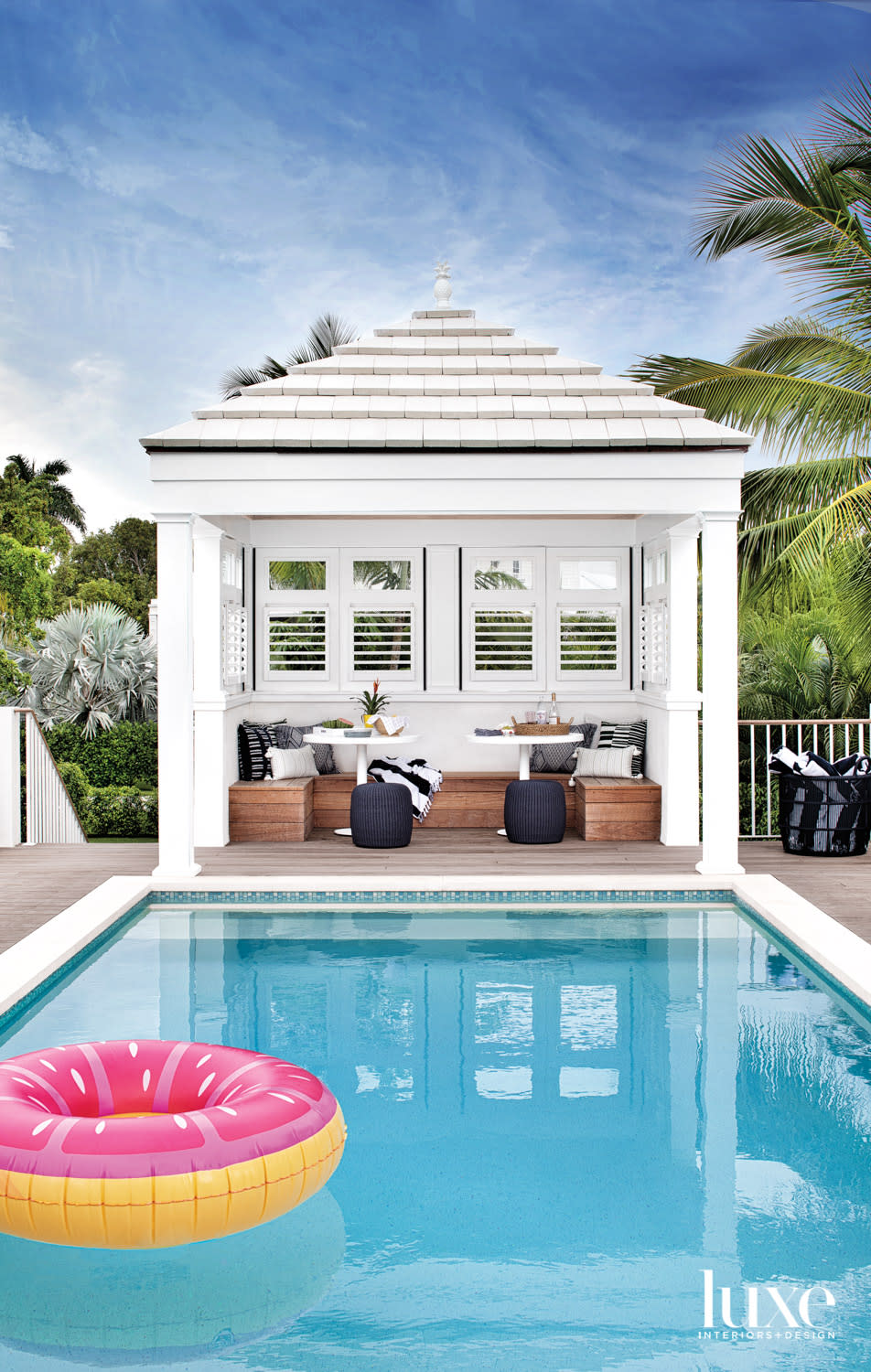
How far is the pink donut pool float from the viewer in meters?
3.81

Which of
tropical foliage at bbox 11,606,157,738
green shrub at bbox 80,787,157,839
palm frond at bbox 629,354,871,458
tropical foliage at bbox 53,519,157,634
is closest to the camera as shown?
palm frond at bbox 629,354,871,458

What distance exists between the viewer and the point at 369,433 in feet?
30.3

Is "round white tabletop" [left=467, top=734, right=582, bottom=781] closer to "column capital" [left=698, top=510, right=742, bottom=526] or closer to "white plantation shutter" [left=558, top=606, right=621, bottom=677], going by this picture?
"white plantation shutter" [left=558, top=606, right=621, bottom=677]

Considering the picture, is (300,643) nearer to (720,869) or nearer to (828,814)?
(720,869)

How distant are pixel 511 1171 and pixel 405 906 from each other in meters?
4.26

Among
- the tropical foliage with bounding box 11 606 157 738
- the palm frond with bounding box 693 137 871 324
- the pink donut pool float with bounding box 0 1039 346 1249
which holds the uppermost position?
the palm frond with bounding box 693 137 871 324

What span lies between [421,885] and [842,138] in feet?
31.1

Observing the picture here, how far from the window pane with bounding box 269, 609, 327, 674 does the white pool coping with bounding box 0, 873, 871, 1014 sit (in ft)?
12.5

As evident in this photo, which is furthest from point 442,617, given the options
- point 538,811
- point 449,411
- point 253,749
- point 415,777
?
point 449,411

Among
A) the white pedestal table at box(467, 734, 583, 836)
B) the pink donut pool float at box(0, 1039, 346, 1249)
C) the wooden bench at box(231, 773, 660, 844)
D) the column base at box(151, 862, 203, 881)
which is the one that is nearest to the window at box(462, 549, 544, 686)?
Answer: the white pedestal table at box(467, 734, 583, 836)

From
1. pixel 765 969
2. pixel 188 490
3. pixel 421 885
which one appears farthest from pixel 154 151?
pixel 765 969

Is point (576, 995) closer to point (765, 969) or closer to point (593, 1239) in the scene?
point (765, 969)

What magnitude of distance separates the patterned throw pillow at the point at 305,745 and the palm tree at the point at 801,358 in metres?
5.01

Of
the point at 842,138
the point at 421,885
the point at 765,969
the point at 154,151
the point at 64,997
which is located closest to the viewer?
the point at 64,997
